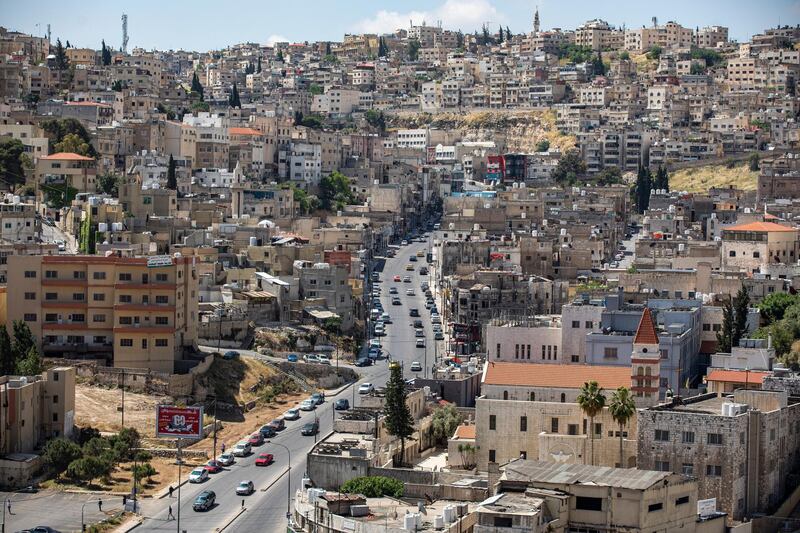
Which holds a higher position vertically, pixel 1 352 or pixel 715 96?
pixel 715 96

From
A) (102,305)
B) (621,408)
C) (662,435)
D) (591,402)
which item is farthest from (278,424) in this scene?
(662,435)

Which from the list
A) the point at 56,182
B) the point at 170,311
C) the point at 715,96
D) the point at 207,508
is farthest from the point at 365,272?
the point at 715,96

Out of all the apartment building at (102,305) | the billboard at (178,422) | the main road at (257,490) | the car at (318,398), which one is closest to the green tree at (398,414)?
the main road at (257,490)

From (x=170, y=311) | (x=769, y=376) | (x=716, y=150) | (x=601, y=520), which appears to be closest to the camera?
(x=601, y=520)

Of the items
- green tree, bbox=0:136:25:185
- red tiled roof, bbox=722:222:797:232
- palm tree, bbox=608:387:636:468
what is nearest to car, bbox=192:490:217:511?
palm tree, bbox=608:387:636:468

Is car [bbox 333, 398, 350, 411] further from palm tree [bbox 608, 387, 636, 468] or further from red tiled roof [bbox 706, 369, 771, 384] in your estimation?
palm tree [bbox 608, 387, 636, 468]

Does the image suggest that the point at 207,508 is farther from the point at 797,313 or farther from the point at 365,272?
the point at 365,272

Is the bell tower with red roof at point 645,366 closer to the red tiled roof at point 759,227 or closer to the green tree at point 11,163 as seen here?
the red tiled roof at point 759,227
